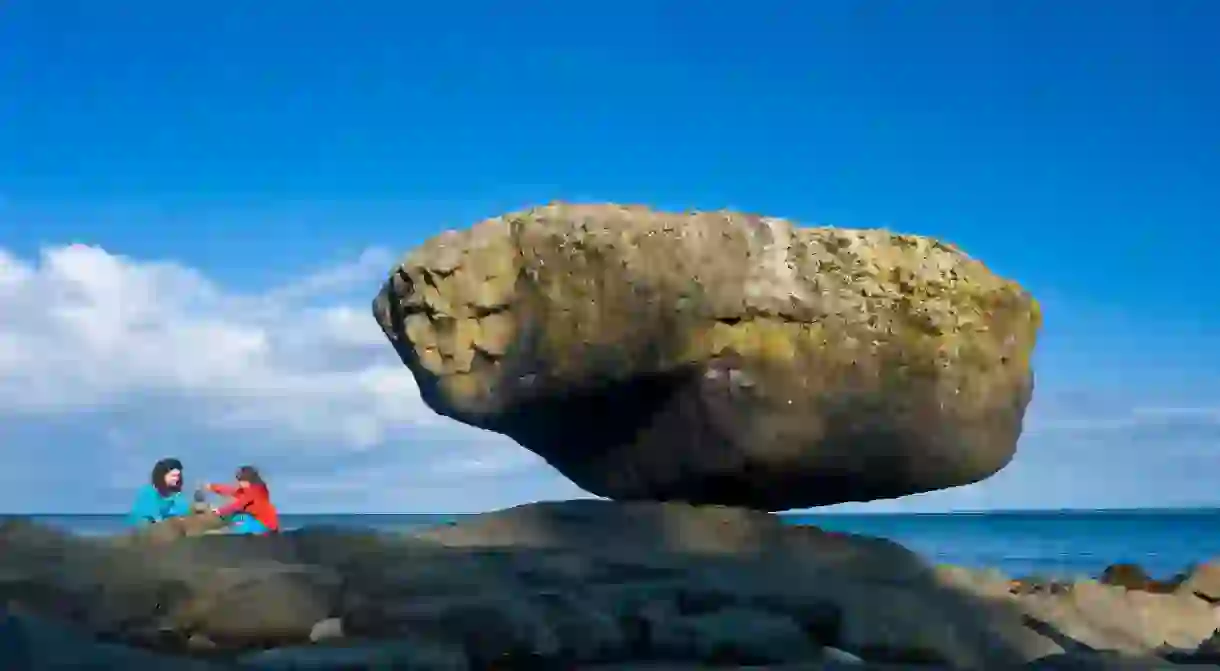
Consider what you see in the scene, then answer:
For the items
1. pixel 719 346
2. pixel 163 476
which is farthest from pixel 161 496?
pixel 719 346

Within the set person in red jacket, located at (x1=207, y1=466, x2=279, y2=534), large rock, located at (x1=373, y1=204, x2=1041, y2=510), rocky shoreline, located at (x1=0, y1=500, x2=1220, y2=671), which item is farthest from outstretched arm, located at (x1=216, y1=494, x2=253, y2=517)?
large rock, located at (x1=373, y1=204, x2=1041, y2=510)

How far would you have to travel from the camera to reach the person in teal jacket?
11312mm

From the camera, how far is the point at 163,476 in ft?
37.3

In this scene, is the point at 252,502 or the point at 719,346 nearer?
the point at 719,346

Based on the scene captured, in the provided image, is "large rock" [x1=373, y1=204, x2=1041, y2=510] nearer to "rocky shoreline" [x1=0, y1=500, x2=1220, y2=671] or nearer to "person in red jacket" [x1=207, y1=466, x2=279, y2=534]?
"rocky shoreline" [x1=0, y1=500, x2=1220, y2=671]

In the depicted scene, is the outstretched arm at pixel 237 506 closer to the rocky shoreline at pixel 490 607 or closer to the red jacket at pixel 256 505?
the red jacket at pixel 256 505

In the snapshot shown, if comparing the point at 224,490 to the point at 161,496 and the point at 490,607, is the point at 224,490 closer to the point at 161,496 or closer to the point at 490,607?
the point at 161,496

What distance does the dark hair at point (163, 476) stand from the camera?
11.4 m

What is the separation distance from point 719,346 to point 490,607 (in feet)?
13.9

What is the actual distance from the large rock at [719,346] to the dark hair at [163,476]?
2.79 metres

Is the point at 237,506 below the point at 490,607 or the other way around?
the other way around

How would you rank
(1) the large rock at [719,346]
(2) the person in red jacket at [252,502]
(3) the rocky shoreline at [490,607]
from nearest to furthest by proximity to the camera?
(3) the rocky shoreline at [490,607] < (1) the large rock at [719,346] < (2) the person in red jacket at [252,502]

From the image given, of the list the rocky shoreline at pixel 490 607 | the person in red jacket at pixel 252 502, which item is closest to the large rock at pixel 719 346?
the rocky shoreline at pixel 490 607

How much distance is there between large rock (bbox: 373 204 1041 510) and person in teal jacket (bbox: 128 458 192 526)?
9.19ft
